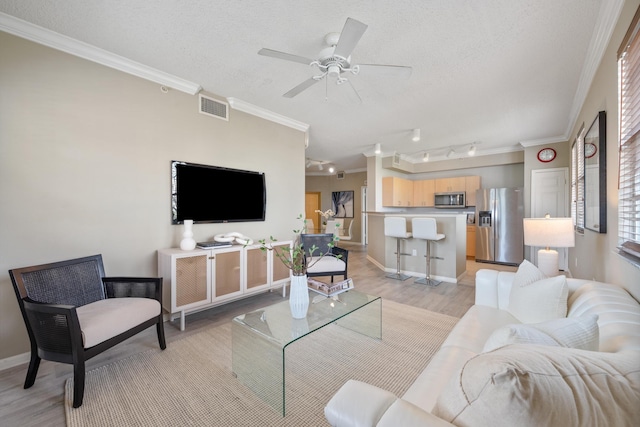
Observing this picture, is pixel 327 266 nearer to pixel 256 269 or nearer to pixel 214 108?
pixel 256 269

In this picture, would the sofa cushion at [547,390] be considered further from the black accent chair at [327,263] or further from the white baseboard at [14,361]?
the white baseboard at [14,361]

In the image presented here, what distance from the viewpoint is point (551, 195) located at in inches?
198

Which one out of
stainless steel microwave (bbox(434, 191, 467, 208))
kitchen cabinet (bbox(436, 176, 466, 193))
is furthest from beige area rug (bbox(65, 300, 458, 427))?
kitchen cabinet (bbox(436, 176, 466, 193))

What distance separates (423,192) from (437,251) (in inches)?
123

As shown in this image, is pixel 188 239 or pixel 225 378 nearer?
pixel 225 378

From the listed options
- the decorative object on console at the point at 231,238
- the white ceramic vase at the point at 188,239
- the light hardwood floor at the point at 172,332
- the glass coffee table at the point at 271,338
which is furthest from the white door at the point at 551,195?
the white ceramic vase at the point at 188,239

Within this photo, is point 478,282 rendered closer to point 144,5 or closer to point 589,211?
point 589,211

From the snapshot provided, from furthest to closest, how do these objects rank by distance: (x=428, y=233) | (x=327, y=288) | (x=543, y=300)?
(x=428, y=233) < (x=327, y=288) < (x=543, y=300)

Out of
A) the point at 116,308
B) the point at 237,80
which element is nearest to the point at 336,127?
the point at 237,80

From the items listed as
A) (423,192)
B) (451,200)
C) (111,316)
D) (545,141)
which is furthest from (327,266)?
(545,141)

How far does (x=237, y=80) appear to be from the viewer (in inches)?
113

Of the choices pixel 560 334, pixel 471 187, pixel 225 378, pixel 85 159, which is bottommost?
pixel 225 378

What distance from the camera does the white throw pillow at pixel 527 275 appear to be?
1778 mm

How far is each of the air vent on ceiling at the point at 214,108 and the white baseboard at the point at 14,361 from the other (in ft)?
8.94
